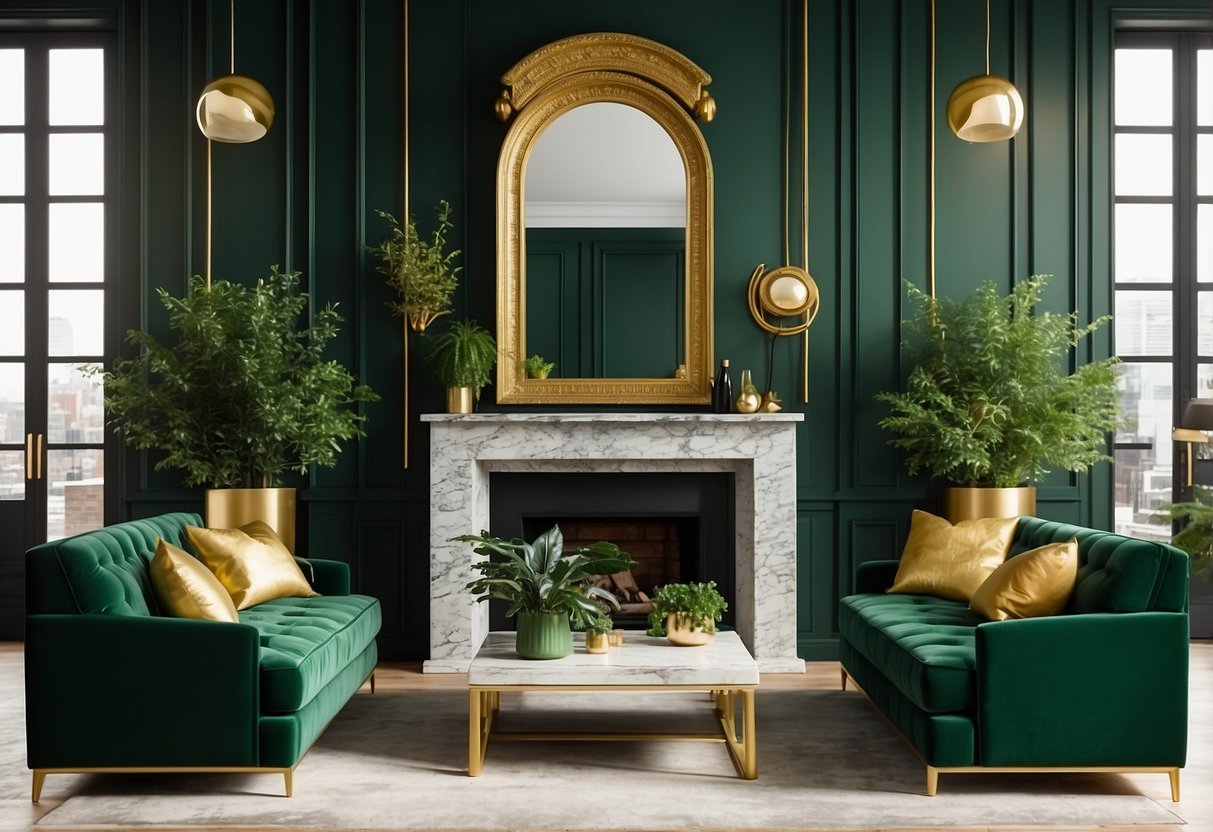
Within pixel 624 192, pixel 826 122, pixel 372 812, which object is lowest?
pixel 372 812

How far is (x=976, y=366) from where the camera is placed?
Result: 5.07 meters

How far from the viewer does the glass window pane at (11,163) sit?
577 centimetres

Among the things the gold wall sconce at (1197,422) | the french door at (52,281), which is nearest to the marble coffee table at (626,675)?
the gold wall sconce at (1197,422)

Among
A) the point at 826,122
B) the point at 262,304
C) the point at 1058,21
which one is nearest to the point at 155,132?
the point at 262,304

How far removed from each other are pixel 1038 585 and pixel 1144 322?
2.92 metres

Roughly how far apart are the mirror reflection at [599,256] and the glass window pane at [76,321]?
94.4 inches

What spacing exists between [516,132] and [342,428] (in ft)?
5.74

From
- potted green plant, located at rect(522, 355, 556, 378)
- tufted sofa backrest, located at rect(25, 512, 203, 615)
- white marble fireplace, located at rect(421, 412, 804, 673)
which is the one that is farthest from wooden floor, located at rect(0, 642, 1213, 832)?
potted green plant, located at rect(522, 355, 556, 378)

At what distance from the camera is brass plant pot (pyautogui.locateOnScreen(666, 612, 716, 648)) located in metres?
3.75

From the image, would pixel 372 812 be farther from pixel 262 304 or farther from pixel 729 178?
pixel 729 178

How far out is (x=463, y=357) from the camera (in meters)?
5.11

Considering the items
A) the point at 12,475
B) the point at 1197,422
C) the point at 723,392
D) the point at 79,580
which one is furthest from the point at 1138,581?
the point at 12,475

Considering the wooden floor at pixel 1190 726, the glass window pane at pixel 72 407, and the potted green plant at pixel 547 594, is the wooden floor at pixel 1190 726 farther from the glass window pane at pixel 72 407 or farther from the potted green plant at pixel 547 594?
the glass window pane at pixel 72 407

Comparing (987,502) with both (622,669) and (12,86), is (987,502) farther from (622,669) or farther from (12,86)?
(12,86)
